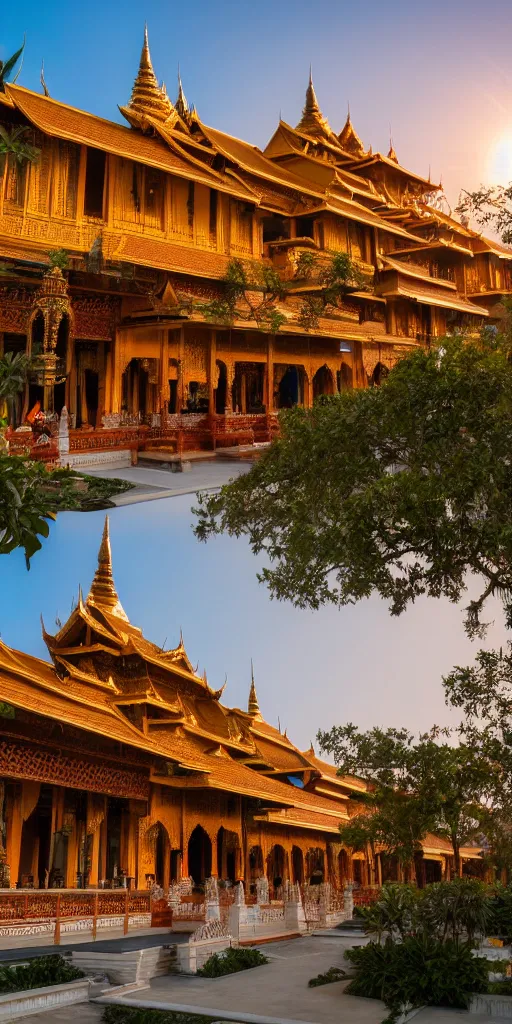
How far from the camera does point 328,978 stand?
14.3m

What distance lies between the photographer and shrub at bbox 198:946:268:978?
14.9 m

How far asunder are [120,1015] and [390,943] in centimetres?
392

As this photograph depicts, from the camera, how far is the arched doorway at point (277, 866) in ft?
103

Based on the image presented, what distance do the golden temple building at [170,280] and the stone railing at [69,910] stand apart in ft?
23.0

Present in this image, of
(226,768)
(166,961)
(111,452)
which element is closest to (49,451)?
(111,452)

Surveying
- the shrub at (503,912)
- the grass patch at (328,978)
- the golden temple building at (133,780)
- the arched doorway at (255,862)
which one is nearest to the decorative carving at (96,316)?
the golden temple building at (133,780)

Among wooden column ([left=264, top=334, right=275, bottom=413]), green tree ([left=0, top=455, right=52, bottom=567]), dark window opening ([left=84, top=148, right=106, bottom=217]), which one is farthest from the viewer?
wooden column ([left=264, top=334, right=275, bottom=413])

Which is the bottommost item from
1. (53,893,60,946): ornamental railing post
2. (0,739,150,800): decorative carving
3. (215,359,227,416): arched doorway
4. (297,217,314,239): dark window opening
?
(53,893,60,946): ornamental railing post

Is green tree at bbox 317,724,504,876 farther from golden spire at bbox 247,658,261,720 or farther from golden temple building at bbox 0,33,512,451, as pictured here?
golden spire at bbox 247,658,261,720

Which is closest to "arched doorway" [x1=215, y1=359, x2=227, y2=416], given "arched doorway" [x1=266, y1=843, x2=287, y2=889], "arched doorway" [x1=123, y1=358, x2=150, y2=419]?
"arched doorway" [x1=123, y1=358, x2=150, y2=419]

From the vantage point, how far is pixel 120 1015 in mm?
11047

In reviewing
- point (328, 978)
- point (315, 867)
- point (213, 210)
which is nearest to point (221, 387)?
point (213, 210)

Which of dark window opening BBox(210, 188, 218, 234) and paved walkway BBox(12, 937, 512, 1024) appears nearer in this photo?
paved walkway BBox(12, 937, 512, 1024)

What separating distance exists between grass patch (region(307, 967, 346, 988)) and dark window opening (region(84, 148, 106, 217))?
45.5 ft
